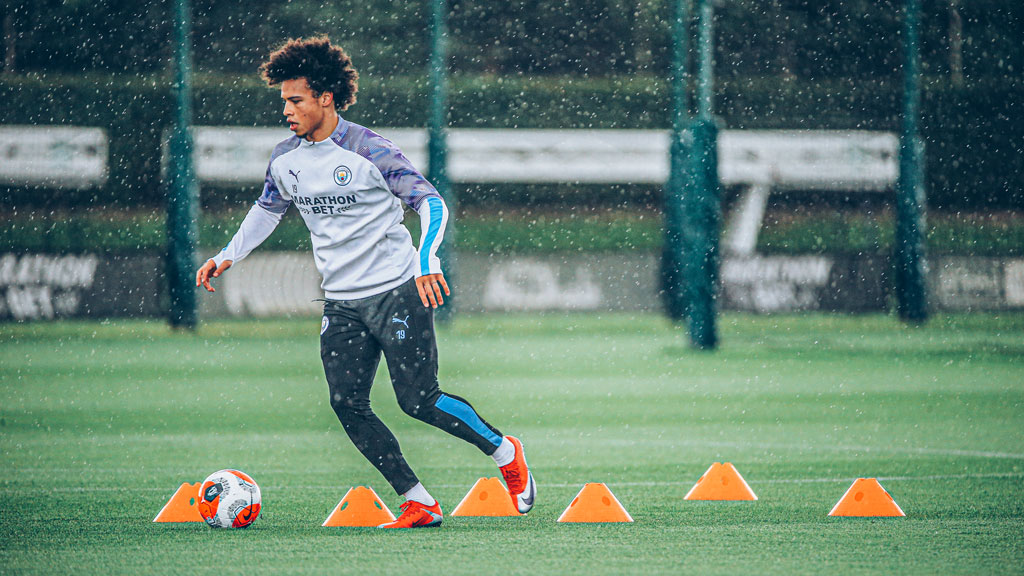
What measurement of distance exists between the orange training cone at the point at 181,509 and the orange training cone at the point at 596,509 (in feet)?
5.17

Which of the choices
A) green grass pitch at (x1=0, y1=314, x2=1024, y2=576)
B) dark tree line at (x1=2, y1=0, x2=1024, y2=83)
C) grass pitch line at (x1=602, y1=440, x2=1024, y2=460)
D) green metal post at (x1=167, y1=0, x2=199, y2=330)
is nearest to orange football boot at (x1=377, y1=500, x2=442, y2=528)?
green grass pitch at (x1=0, y1=314, x2=1024, y2=576)

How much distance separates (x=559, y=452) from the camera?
32.1 ft

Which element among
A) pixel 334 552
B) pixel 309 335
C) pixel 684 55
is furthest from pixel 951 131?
pixel 334 552

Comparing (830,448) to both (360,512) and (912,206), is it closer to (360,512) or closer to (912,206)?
(360,512)

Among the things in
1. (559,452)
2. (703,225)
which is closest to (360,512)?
(559,452)

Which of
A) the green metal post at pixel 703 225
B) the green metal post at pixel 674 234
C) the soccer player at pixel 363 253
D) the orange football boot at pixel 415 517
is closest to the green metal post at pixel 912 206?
the green metal post at pixel 674 234

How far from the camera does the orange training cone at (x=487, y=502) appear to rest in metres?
6.82

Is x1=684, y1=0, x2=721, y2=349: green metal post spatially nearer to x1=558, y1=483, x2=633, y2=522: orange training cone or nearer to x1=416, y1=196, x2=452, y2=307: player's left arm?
x1=558, y1=483, x2=633, y2=522: orange training cone

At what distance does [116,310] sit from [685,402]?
13743 mm

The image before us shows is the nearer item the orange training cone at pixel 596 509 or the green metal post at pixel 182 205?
the orange training cone at pixel 596 509

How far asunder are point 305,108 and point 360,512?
66.9 inches

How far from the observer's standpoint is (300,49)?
6445 millimetres

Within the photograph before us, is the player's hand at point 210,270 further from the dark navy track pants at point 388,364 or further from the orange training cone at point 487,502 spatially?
the orange training cone at point 487,502

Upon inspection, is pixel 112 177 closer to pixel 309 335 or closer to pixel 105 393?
pixel 309 335
